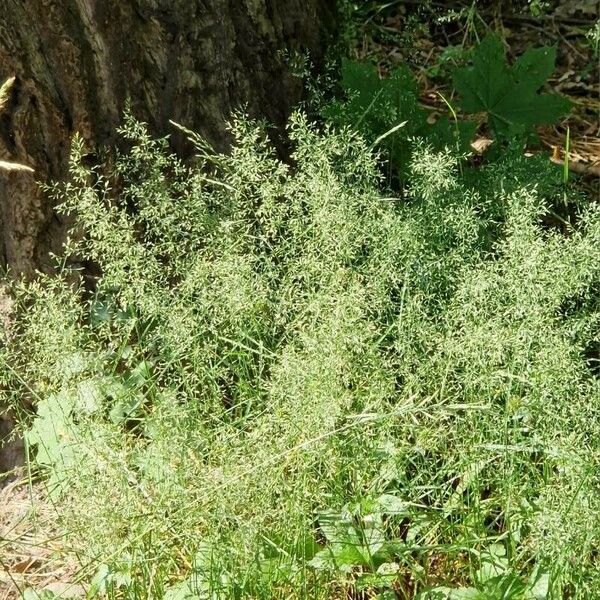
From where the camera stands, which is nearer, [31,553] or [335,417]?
[335,417]

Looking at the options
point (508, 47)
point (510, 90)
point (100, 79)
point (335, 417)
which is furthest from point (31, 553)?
point (508, 47)

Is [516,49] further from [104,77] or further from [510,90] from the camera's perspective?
[104,77]

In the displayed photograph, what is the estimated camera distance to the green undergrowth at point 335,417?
82.2 inches

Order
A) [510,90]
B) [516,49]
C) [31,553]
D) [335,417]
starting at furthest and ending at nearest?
[516,49] < [510,90] < [31,553] < [335,417]

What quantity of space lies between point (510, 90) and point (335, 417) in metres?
1.49

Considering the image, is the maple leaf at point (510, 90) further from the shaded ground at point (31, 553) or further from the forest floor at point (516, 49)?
the shaded ground at point (31, 553)

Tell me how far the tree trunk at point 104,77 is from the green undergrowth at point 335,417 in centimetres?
17

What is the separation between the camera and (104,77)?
108 inches

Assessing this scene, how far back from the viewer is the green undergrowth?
209 centimetres

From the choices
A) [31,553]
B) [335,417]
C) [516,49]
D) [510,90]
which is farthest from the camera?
[516,49]

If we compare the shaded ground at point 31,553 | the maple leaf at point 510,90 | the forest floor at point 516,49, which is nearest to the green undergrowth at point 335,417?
the shaded ground at point 31,553

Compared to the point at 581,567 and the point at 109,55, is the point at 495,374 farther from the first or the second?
the point at 109,55

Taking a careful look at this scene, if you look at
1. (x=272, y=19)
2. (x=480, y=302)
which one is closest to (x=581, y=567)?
(x=480, y=302)

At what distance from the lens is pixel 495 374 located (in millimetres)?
2189
